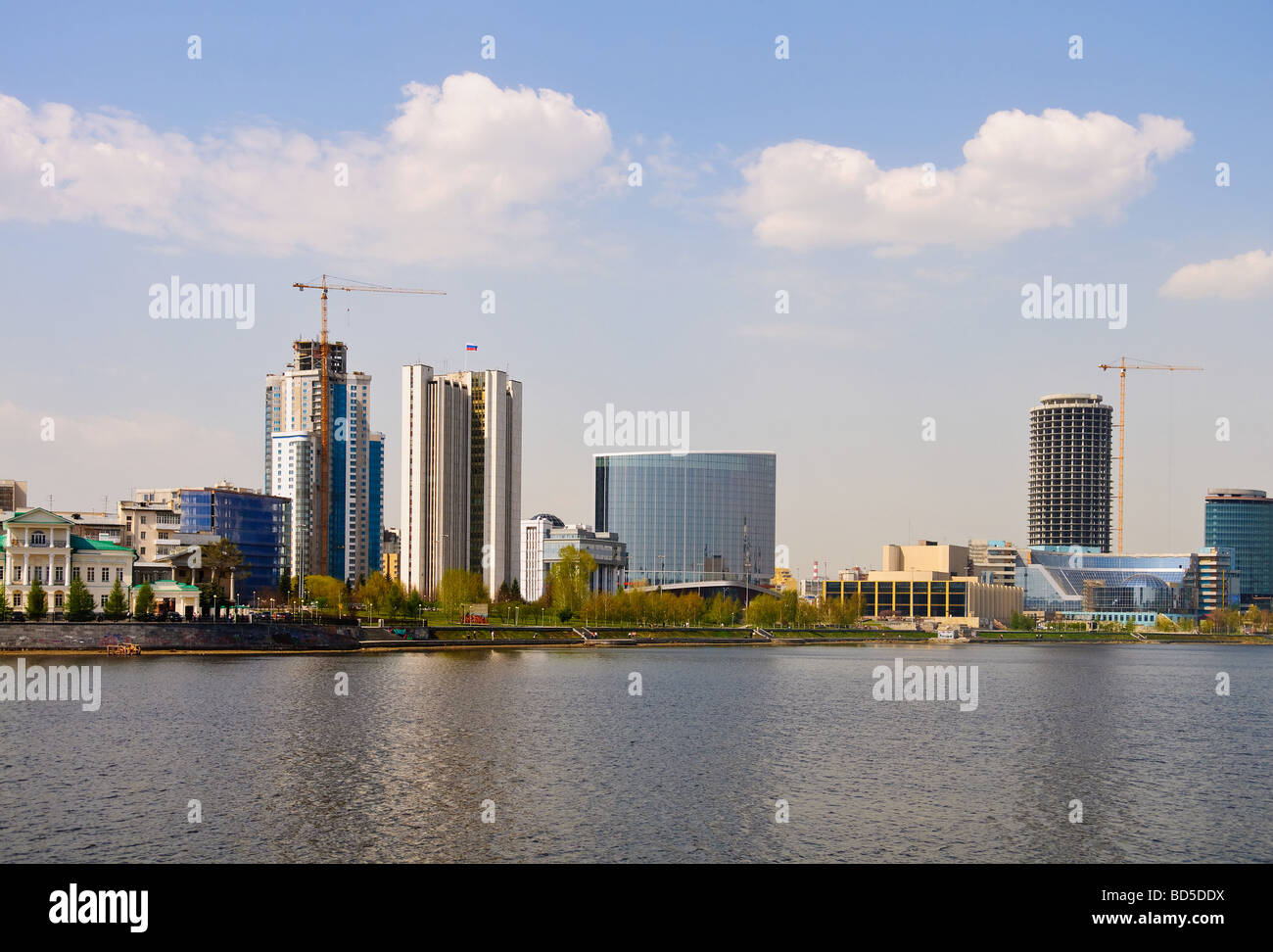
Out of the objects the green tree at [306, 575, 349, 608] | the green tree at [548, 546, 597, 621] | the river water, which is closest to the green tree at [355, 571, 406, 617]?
the green tree at [306, 575, 349, 608]

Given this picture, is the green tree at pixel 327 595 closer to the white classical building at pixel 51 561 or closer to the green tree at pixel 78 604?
the white classical building at pixel 51 561

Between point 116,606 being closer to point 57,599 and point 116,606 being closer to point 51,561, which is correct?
point 57,599

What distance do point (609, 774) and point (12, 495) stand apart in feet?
512

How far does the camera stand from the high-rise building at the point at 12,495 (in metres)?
180

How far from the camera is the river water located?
41.3m

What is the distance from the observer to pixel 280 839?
4112 centimetres

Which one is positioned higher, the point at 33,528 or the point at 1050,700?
the point at 33,528

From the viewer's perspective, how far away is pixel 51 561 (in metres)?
130

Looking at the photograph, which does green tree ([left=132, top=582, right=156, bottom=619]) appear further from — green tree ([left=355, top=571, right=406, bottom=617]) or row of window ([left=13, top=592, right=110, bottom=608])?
green tree ([left=355, top=571, right=406, bottom=617])

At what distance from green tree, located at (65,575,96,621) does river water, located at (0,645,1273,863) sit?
80.6 ft
